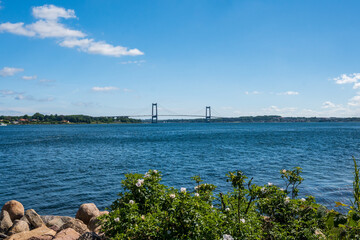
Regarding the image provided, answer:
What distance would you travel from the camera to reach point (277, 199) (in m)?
5.63

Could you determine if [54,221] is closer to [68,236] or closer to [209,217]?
[68,236]

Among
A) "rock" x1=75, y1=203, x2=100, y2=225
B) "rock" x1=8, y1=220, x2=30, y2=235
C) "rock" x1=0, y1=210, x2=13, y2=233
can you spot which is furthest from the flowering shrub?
"rock" x1=0, y1=210, x2=13, y2=233

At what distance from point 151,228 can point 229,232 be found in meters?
1.23

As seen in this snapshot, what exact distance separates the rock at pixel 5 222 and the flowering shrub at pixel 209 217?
22.2 feet

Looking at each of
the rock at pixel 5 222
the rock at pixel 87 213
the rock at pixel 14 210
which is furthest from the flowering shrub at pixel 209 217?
the rock at pixel 14 210

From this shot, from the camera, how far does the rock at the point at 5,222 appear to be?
959 cm

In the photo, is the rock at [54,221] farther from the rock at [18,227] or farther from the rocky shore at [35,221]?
the rock at [18,227]

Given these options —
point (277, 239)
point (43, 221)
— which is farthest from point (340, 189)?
point (43, 221)

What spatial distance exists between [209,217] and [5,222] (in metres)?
8.89

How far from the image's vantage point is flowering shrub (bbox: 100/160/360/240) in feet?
13.5

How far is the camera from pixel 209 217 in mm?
4438

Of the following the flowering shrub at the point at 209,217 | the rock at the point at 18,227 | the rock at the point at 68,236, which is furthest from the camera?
the rock at the point at 18,227

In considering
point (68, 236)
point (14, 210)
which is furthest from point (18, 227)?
point (68, 236)

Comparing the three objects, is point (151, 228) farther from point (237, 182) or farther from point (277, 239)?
point (277, 239)
